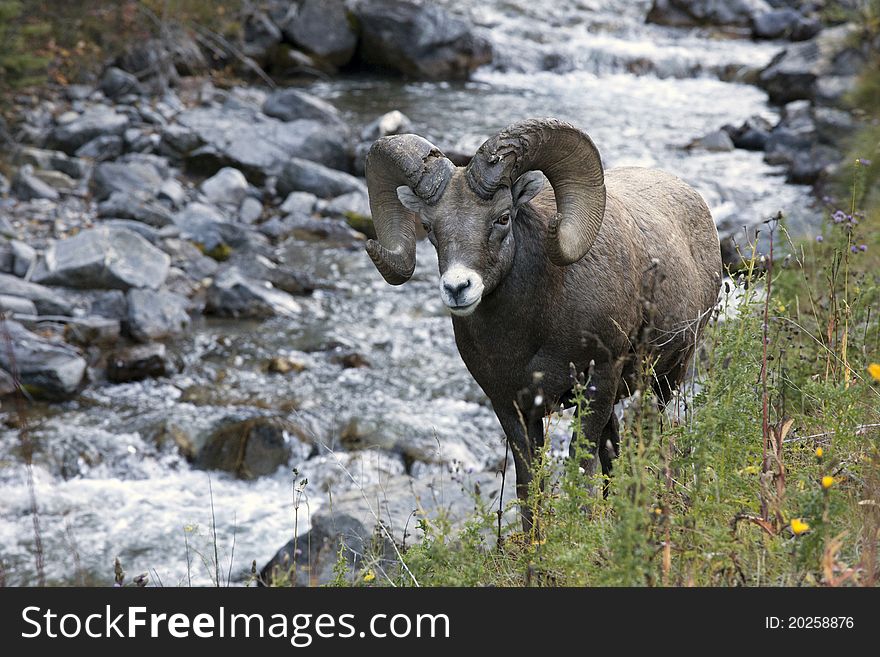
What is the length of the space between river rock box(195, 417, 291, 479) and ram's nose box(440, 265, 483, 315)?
5151 millimetres

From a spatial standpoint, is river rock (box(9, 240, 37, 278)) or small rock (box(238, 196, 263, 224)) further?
small rock (box(238, 196, 263, 224))

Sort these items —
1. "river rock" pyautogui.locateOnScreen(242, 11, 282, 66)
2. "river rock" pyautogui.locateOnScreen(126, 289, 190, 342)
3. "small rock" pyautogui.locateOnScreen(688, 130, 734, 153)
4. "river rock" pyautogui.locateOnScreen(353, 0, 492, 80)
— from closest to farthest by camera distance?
"river rock" pyautogui.locateOnScreen(126, 289, 190, 342) → "small rock" pyautogui.locateOnScreen(688, 130, 734, 153) → "river rock" pyautogui.locateOnScreen(242, 11, 282, 66) → "river rock" pyautogui.locateOnScreen(353, 0, 492, 80)

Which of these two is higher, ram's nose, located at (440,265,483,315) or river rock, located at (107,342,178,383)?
Answer: ram's nose, located at (440,265,483,315)

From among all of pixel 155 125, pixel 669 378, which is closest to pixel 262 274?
pixel 155 125

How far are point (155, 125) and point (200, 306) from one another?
23.9ft

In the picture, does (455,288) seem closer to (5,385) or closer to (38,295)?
(5,385)

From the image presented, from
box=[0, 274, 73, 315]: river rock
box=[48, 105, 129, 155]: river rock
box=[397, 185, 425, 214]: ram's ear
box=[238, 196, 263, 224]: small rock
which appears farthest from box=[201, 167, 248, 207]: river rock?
box=[397, 185, 425, 214]: ram's ear

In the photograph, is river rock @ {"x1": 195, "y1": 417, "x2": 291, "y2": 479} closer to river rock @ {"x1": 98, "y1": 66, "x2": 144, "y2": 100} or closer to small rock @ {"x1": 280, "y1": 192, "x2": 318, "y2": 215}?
small rock @ {"x1": 280, "y1": 192, "x2": 318, "y2": 215}

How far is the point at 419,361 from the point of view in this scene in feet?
36.9

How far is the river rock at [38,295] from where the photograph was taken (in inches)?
445

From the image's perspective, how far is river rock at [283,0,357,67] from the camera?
80.6 feet

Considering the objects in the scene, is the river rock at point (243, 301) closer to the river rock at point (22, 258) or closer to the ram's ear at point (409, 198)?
the river rock at point (22, 258)

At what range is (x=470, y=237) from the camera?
4.61 m

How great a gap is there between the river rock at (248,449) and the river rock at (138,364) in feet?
5.09
